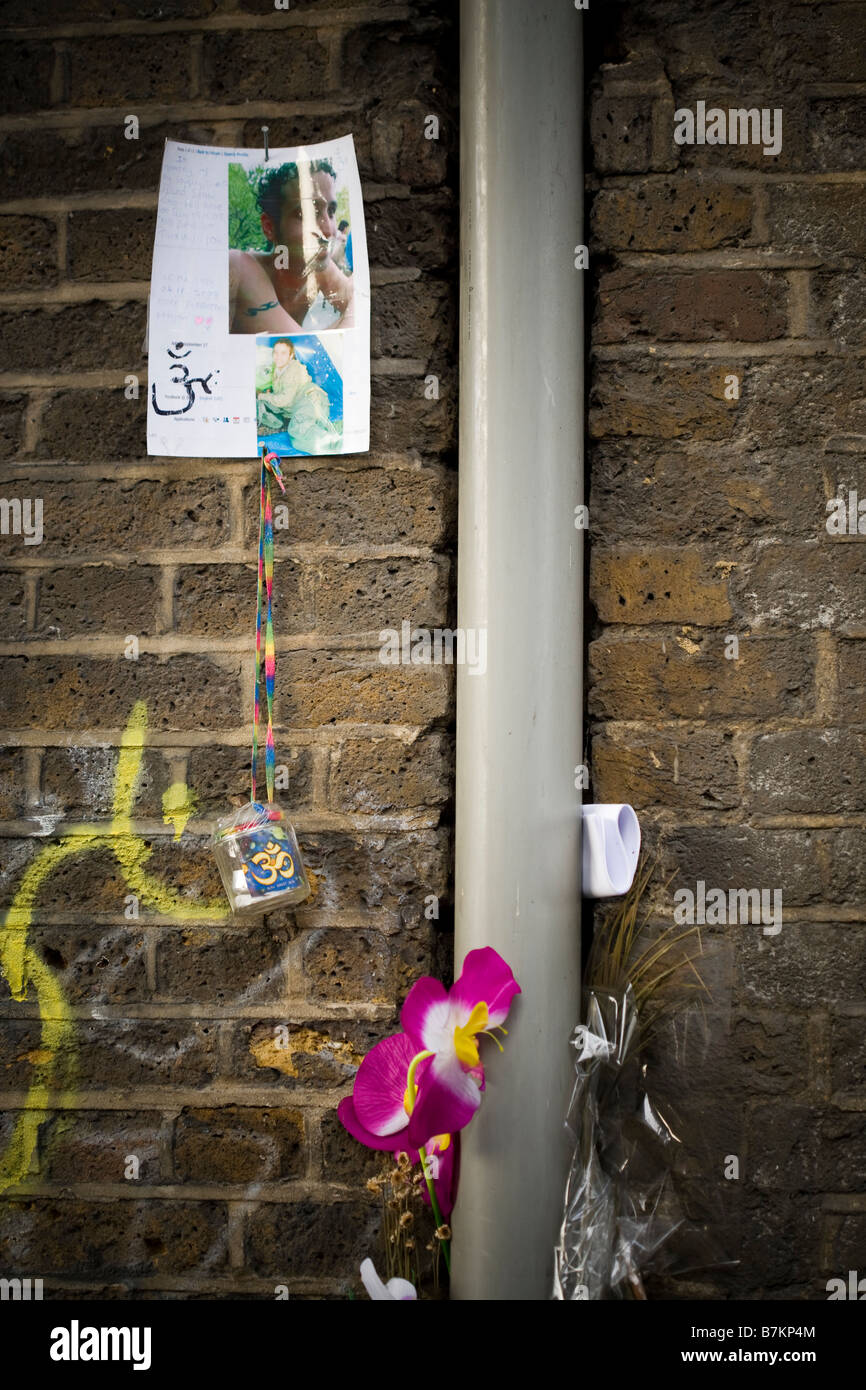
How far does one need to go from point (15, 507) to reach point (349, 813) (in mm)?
656

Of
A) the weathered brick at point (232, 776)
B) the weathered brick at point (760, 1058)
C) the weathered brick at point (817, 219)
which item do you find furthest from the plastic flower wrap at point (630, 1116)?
the weathered brick at point (817, 219)

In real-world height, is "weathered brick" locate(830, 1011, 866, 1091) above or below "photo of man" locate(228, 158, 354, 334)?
below

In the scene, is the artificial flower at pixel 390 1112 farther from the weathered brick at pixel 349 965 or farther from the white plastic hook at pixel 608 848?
the white plastic hook at pixel 608 848

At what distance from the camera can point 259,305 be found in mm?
1402

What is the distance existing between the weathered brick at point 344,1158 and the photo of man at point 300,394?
94cm

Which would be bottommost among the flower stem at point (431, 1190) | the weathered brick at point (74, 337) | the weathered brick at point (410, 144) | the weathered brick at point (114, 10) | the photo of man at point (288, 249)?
the flower stem at point (431, 1190)

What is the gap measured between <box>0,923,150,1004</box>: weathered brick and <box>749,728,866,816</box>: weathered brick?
899 mm

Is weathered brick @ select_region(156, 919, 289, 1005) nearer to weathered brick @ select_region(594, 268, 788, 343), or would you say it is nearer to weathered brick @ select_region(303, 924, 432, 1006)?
weathered brick @ select_region(303, 924, 432, 1006)

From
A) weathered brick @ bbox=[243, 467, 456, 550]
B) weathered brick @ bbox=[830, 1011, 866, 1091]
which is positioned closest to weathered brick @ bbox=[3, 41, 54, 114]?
weathered brick @ bbox=[243, 467, 456, 550]

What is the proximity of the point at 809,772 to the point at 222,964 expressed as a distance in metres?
0.86

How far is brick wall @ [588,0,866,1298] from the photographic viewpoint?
1.36m

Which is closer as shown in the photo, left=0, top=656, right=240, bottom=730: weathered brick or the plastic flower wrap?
the plastic flower wrap

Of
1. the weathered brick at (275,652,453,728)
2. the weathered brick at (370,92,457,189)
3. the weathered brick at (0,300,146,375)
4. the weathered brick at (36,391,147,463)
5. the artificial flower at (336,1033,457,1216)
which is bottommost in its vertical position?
the artificial flower at (336,1033,457,1216)

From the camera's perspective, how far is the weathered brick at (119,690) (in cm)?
141
